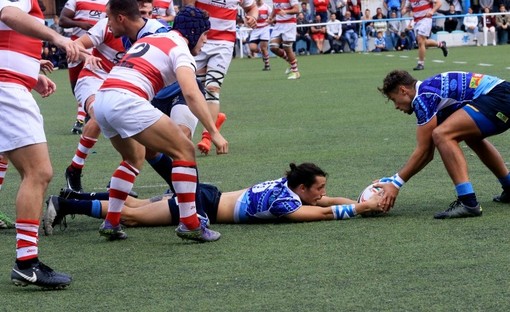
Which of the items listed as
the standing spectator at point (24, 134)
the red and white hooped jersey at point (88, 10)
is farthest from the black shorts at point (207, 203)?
the red and white hooped jersey at point (88, 10)

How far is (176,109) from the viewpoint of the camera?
29.3ft

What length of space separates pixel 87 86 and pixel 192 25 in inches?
116

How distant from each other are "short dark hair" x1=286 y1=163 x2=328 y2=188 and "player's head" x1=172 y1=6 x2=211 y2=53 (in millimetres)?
1094

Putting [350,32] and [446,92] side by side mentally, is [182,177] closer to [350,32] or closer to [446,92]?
[446,92]

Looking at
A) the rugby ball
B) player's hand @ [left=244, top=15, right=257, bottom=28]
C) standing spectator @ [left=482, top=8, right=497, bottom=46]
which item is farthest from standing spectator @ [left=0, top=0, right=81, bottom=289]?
standing spectator @ [left=482, top=8, right=497, bottom=46]

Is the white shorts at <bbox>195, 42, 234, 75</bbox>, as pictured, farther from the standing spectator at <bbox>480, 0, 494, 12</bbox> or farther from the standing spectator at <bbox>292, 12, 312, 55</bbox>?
the standing spectator at <bbox>480, 0, 494, 12</bbox>

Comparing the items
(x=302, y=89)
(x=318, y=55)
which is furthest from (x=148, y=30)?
(x=318, y=55)

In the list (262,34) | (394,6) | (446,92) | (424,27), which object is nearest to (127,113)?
(446,92)

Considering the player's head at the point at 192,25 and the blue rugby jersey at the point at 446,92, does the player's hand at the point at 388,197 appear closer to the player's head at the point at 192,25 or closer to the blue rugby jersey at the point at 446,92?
the blue rugby jersey at the point at 446,92

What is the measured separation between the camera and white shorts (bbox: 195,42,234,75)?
12047 mm

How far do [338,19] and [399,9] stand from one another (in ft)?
7.10

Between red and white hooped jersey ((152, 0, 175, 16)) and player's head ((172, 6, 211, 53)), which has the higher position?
player's head ((172, 6, 211, 53))

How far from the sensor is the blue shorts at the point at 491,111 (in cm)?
743

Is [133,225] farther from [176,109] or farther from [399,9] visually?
[399,9]
